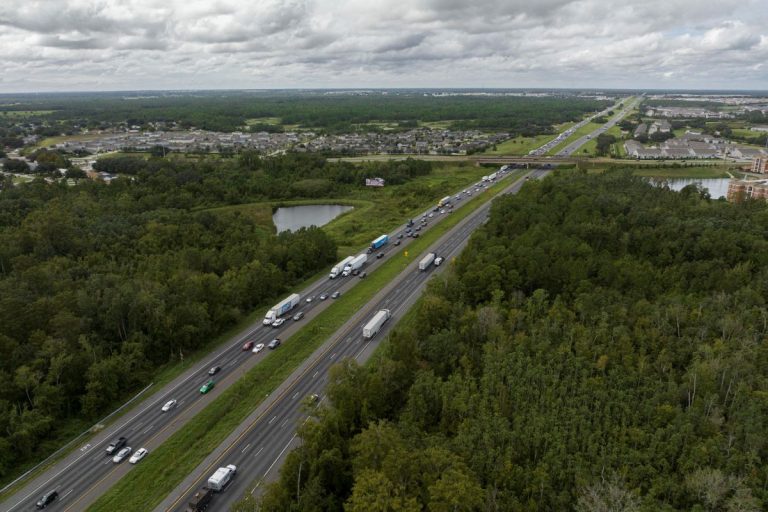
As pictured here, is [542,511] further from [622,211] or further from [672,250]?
[622,211]

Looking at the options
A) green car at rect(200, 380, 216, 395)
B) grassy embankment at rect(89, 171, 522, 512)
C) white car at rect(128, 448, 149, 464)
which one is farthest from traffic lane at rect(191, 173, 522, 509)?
green car at rect(200, 380, 216, 395)

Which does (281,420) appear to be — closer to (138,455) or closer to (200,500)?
(200,500)

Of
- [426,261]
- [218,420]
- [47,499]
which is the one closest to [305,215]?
[426,261]

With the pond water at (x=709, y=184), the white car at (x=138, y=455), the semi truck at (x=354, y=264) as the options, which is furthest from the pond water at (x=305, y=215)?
the pond water at (x=709, y=184)

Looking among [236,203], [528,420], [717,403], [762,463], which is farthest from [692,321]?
[236,203]

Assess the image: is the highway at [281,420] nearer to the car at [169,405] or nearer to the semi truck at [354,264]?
the car at [169,405]

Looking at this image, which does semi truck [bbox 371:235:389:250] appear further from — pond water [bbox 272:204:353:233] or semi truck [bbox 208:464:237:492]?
semi truck [bbox 208:464:237:492]
